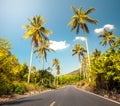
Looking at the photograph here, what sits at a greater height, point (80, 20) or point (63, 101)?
point (80, 20)

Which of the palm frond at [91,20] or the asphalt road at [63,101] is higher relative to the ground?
the palm frond at [91,20]

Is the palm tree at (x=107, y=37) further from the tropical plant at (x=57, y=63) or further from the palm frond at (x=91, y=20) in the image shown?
the tropical plant at (x=57, y=63)

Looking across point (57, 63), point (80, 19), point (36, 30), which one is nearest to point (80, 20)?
point (80, 19)

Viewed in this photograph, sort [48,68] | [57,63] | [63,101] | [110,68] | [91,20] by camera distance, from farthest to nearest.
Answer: [57,63]
[48,68]
[91,20]
[110,68]
[63,101]

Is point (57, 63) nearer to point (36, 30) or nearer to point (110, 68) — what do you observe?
point (36, 30)

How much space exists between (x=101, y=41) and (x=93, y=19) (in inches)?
908

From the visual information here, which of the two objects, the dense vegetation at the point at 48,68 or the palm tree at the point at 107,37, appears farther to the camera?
the palm tree at the point at 107,37

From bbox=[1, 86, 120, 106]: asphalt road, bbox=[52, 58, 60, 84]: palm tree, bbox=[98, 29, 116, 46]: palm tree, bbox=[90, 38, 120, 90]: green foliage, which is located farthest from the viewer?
bbox=[52, 58, 60, 84]: palm tree

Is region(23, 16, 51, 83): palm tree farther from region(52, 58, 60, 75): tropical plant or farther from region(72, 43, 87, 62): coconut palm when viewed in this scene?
region(52, 58, 60, 75): tropical plant

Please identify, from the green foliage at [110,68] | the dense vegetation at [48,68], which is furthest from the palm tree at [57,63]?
the green foliage at [110,68]

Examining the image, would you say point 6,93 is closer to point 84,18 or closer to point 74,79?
point 84,18

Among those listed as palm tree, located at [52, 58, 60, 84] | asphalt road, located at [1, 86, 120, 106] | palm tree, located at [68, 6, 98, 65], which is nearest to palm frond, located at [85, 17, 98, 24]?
palm tree, located at [68, 6, 98, 65]

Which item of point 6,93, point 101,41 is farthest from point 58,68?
point 6,93

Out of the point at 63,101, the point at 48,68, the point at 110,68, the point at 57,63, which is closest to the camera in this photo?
the point at 63,101
